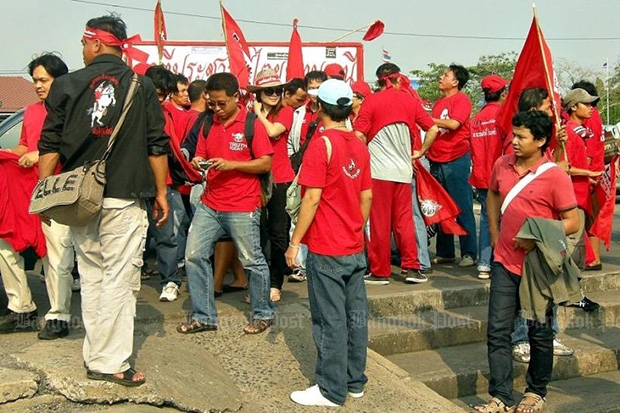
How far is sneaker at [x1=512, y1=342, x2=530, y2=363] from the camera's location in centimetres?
588

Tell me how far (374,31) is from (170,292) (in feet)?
21.0

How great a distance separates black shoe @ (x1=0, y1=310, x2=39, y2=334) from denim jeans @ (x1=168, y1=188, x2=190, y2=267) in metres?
1.68

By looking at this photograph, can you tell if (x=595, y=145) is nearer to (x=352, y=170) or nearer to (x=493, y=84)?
(x=493, y=84)

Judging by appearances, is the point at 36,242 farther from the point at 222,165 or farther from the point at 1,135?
the point at 1,135

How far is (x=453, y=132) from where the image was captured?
829 cm

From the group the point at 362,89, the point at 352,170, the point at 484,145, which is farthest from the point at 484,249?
the point at 352,170

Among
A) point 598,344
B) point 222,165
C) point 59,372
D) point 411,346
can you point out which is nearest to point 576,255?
point 598,344

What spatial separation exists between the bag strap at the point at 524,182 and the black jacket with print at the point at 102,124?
2230 millimetres

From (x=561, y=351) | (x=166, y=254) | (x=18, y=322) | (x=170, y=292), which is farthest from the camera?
(x=166, y=254)

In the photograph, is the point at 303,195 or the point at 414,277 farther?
the point at 414,277

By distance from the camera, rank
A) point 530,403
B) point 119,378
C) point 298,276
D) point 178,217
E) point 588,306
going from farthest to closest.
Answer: point 298,276 → point 178,217 → point 588,306 → point 530,403 → point 119,378

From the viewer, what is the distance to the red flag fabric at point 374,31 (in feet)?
38.1

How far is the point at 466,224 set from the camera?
8.39 m

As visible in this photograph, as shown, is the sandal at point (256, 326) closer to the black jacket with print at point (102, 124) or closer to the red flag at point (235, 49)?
the black jacket with print at point (102, 124)
